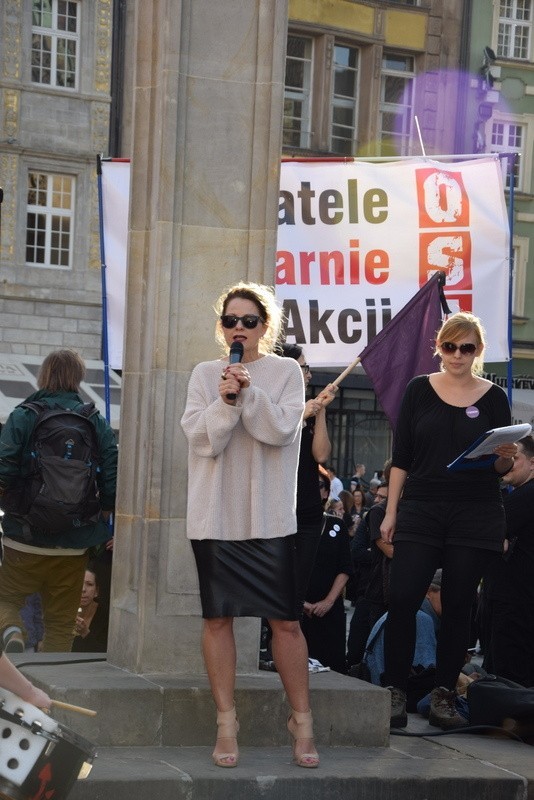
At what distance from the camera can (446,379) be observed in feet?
23.2

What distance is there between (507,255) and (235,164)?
483 cm

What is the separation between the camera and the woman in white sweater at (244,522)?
5.78m

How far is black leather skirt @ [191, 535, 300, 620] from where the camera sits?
5816mm

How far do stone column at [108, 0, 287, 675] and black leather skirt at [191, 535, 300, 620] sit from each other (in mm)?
831

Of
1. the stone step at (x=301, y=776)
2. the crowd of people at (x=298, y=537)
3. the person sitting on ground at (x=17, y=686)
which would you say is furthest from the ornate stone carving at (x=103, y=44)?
the person sitting on ground at (x=17, y=686)

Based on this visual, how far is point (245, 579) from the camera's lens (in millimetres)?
5828

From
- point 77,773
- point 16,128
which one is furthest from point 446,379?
point 16,128

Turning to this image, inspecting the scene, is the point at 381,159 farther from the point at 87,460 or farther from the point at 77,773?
the point at 77,773

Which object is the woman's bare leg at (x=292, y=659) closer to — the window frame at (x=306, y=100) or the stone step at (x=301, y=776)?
the stone step at (x=301, y=776)

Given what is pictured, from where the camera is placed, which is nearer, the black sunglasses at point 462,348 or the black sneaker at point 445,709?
the black sunglasses at point 462,348

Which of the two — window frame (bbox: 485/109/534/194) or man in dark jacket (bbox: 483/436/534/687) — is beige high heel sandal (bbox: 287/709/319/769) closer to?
man in dark jacket (bbox: 483/436/534/687)

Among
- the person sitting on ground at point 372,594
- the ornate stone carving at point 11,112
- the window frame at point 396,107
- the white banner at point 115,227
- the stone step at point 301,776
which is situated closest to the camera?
the stone step at point 301,776

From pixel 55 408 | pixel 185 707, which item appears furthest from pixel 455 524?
pixel 55 408

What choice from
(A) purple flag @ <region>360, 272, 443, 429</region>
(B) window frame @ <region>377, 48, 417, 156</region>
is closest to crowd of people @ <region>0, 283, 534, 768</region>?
(A) purple flag @ <region>360, 272, 443, 429</region>
